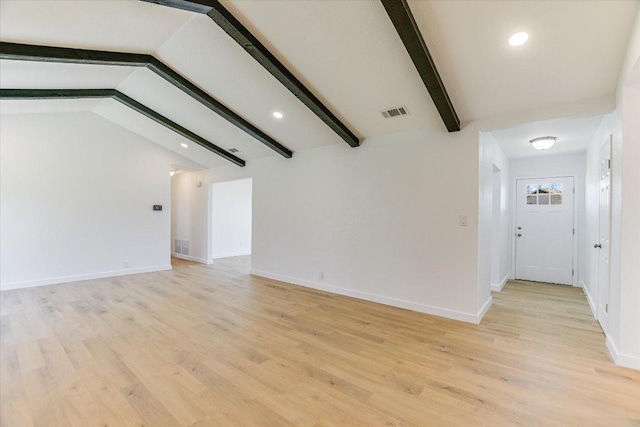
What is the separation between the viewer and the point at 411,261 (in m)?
3.98

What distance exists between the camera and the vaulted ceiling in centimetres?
231

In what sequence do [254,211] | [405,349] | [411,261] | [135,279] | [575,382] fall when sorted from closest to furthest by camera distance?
[575,382]
[405,349]
[411,261]
[135,279]
[254,211]

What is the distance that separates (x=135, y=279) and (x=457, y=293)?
581cm

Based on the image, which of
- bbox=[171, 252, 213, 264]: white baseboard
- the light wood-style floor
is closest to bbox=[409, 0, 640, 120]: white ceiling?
the light wood-style floor

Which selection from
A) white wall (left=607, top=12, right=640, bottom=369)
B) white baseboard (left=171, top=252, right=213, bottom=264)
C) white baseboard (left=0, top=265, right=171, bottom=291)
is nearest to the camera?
white wall (left=607, top=12, right=640, bottom=369)

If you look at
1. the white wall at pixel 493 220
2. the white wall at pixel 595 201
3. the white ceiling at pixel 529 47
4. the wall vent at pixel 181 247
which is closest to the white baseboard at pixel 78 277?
the wall vent at pixel 181 247

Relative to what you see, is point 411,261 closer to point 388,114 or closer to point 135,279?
point 388,114

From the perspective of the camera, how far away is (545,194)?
18.3ft

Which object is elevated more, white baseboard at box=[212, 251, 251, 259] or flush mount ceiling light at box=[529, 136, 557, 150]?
flush mount ceiling light at box=[529, 136, 557, 150]

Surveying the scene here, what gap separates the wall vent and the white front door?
8.11m

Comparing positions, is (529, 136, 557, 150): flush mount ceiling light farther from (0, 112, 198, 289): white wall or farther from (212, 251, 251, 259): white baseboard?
(212, 251, 251, 259): white baseboard

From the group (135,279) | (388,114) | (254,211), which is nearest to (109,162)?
(135,279)

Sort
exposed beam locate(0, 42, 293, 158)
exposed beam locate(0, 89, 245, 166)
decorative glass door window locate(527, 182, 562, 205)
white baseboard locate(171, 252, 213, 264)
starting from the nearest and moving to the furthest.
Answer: exposed beam locate(0, 42, 293, 158) < exposed beam locate(0, 89, 245, 166) < decorative glass door window locate(527, 182, 562, 205) < white baseboard locate(171, 252, 213, 264)

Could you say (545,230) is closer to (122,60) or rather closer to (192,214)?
(122,60)
